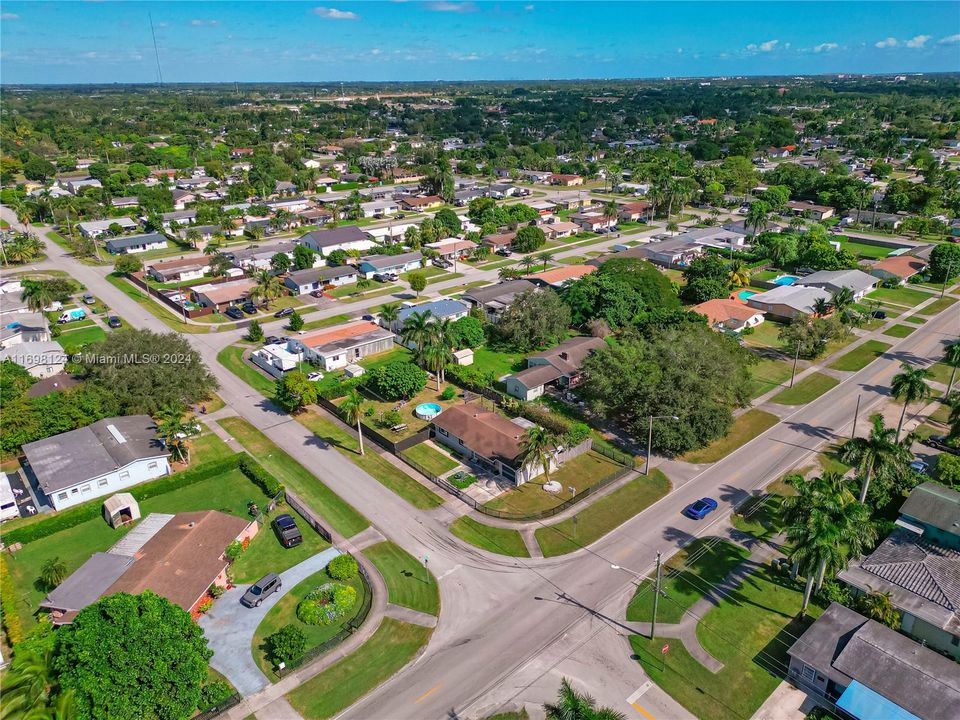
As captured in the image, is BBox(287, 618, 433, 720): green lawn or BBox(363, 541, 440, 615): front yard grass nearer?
BBox(287, 618, 433, 720): green lawn

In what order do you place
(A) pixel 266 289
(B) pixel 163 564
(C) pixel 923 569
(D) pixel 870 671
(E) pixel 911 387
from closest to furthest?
1. (D) pixel 870 671
2. (C) pixel 923 569
3. (B) pixel 163 564
4. (E) pixel 911 387
5. (A) pixel 266 289

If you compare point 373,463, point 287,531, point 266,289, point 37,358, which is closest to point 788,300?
point 373,463

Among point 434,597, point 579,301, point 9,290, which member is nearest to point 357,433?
point 434,597

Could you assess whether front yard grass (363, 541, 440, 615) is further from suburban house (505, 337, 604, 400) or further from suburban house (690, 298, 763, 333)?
suburban house (690, 298, 763, 333)

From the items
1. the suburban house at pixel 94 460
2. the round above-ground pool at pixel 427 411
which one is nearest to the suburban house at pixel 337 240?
the round above-ground pool at pixel 427 411

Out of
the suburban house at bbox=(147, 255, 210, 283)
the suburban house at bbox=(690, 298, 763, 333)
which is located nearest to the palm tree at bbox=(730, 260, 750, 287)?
the suburban house at bbox=(690, 298, 763, 333)

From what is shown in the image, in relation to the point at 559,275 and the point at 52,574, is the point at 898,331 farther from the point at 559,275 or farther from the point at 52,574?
the point at 52,574

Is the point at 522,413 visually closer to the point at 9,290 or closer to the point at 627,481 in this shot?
the point at 627,481

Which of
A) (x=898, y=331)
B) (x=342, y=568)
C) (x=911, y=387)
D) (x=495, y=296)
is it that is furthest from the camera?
(x=495, y=296)
